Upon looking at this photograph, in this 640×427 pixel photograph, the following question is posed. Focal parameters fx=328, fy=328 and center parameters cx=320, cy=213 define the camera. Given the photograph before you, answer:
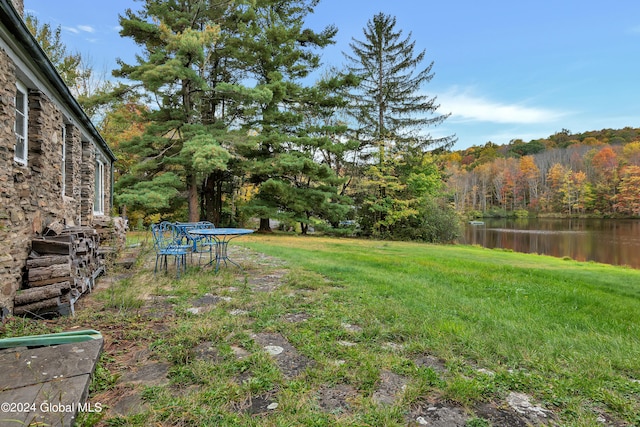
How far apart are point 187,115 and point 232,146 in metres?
2.32

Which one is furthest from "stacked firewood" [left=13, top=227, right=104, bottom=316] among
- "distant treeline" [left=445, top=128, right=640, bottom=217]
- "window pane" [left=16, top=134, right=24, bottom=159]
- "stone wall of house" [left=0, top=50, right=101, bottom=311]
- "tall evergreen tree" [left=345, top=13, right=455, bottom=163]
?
"distant treeline" [left=445, top=128, right=640, bottom=217]

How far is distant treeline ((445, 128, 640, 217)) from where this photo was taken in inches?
1448

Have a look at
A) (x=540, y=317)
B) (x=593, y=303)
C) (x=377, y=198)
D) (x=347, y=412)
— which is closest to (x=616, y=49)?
(x=377, y=198)

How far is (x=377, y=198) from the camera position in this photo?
17.8m

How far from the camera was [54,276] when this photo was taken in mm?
3158

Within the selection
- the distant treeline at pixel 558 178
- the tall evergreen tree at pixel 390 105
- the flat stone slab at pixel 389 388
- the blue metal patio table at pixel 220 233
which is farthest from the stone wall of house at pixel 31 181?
the distant treeline at pixel 558 178

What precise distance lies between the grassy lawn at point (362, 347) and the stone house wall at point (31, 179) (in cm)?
72

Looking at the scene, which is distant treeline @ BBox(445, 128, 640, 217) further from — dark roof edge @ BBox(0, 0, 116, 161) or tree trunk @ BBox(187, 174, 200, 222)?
dark roof edge @ BBox(0, 0, 116, 161)

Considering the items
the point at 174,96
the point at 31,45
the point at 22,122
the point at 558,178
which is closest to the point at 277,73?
the point at 174,96

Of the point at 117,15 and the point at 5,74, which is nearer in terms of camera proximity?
the point at 5,74

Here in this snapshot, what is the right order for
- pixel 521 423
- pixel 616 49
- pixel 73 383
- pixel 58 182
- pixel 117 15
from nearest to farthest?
pixel 521 423 → pixel 73 383 → pixel 58 182 → pixel 117 15 → pixel 616 49

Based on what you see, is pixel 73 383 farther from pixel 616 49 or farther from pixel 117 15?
pixel 616 49

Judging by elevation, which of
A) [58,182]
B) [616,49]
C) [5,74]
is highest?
[616,49]

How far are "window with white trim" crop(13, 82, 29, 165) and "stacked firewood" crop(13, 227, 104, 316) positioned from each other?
2.91 feet
